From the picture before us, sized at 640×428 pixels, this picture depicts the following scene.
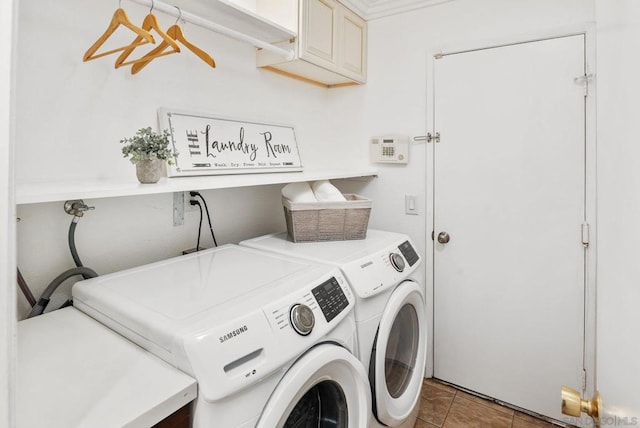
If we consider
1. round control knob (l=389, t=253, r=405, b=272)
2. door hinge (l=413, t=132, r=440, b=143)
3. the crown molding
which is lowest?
round control knob (l=389, t=253, r=405, b=272)

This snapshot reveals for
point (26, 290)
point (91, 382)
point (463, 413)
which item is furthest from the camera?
point (463, 413)

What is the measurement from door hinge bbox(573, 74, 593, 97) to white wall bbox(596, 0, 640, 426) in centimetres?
142

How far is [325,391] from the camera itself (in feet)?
3.95

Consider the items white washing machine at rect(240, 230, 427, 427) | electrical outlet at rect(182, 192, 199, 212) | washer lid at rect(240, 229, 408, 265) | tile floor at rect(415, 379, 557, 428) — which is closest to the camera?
white washing machine at rect(240, 230, 427, 427)

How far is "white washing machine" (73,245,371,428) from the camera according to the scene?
848 mm

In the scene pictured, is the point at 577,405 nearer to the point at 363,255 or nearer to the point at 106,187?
the point at 363,255

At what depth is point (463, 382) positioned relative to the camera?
7.32 ft

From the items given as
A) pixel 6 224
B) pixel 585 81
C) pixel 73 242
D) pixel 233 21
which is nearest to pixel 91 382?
pixel 6 224

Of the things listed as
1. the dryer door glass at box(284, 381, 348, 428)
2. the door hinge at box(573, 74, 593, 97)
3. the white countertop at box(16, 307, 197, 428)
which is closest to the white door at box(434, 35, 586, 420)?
the door hinge at box(573, 74, 593, 97)

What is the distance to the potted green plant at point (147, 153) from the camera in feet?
4.10

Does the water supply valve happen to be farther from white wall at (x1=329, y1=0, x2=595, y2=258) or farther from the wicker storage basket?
white wall at (x1=329, y1=0, x2=595, y2=258)

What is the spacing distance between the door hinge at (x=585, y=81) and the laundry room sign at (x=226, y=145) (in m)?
1.52

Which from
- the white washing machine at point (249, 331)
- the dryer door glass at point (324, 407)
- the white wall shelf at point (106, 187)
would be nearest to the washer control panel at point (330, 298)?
the white washing machine at point (249, 331)

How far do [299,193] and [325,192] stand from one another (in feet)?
0.50
